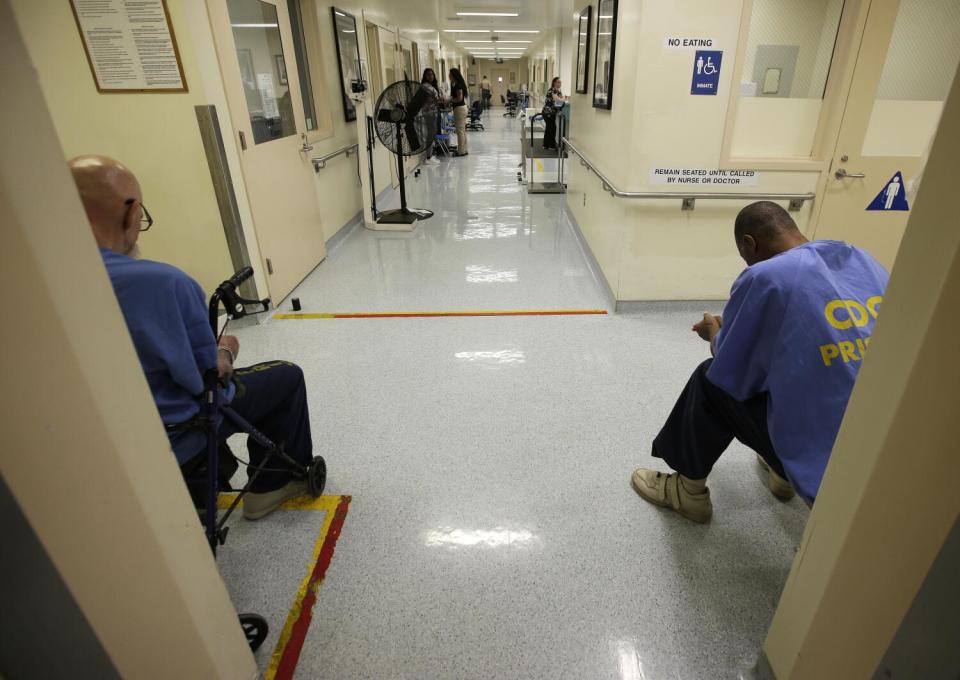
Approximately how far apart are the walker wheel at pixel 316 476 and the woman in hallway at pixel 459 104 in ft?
27.0

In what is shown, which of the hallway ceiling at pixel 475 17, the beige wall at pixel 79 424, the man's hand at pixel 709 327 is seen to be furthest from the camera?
the hallway ceiling at pixel 475 17

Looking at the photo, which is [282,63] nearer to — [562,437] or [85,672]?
[562,437]

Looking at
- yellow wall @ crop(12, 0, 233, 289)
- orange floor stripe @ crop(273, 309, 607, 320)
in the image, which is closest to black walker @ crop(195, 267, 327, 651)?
orange floor stripe @ crop(273, 309, 607, 320)

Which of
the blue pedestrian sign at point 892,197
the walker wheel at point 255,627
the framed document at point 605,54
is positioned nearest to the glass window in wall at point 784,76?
the blue pedestrian sign at point 892,197

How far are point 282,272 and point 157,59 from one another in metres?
1.44

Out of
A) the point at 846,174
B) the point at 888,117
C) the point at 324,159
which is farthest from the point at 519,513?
the point at 324,159

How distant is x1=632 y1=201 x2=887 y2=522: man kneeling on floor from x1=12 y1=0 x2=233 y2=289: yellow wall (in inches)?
115

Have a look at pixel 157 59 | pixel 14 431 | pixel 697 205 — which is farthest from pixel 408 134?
pixel 14 431

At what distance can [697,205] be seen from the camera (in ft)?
9.95

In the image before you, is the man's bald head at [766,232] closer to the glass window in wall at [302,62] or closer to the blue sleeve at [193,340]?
the blue sleeve at [193,340]

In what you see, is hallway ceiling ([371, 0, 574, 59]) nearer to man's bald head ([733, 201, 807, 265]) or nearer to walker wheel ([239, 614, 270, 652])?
man's bald head ([733, 201, 807, 265])

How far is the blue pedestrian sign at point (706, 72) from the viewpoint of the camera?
2627 mm

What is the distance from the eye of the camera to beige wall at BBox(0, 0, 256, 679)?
0.59m

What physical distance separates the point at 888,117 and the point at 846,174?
1.13ft
